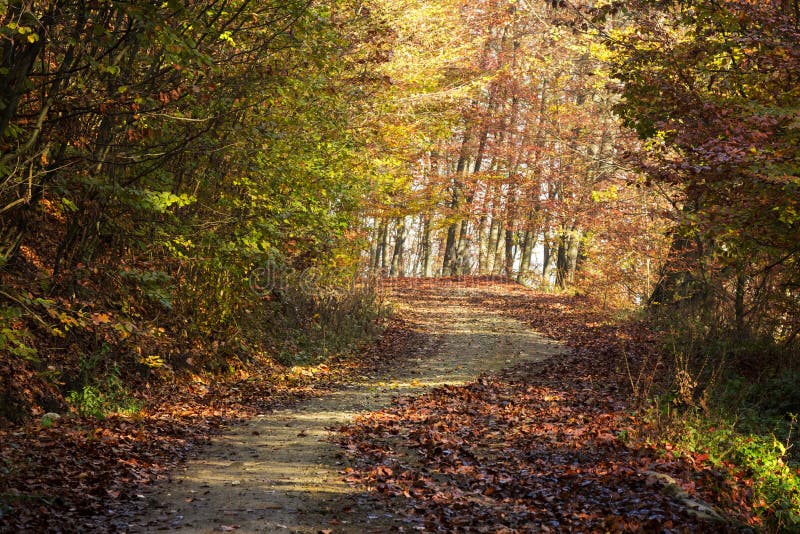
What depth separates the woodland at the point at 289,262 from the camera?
24.2ft

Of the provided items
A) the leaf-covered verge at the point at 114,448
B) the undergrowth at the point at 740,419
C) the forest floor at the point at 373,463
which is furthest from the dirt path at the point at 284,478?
the undergrowth at the point at 740,419

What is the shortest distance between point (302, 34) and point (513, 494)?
7.27 meters

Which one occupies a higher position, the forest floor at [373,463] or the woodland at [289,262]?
the woodland at [289,262]

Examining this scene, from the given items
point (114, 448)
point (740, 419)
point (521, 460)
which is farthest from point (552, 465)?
point (114, 448)

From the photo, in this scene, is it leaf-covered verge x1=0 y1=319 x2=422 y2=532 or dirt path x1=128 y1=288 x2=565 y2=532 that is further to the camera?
dirt path x1=128 y1=288 x2=565 y2=532

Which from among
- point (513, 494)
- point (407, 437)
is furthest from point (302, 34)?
point (513, 494)

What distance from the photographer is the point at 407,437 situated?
31.2ft

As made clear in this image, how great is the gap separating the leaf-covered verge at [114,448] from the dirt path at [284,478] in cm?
34

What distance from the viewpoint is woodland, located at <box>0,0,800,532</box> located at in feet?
24.2

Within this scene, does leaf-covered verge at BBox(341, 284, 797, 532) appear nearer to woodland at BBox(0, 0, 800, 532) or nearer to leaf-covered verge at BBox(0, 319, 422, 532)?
woodland at BBox(0, 0, 800, 532)

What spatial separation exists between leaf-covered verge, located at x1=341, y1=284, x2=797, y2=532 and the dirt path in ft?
1.34

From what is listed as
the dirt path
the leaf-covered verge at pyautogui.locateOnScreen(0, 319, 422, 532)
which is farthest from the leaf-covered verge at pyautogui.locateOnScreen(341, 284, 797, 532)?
the leaf-covered verge at pyautogui.locateOnScreen(0, 319, 422, 532)

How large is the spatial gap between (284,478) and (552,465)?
3069mm

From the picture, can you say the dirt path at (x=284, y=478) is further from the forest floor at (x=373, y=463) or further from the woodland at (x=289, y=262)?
the woodland at (x=289, y=262)
